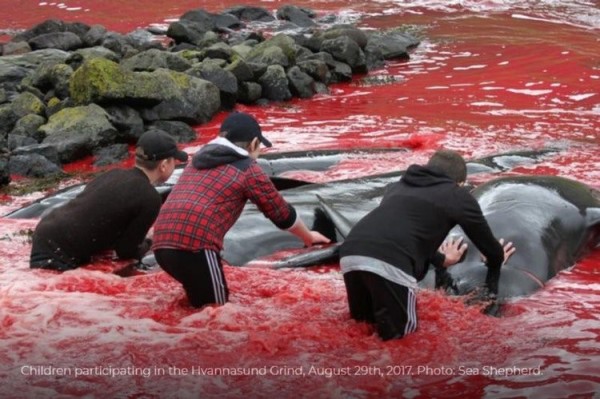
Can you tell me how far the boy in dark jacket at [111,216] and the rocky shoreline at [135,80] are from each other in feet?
13.2

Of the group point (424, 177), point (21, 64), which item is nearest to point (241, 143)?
point (424, 177)

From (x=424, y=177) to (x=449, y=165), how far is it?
0.19 m

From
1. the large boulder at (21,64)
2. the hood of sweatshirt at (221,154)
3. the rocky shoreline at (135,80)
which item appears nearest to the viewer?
the hood of sweatshirt at (221,154)

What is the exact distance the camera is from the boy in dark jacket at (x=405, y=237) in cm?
549

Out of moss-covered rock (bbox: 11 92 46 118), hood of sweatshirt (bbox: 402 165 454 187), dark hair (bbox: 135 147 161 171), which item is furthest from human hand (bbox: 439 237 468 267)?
moss-covered rock (bbox: 11 92 46 118)

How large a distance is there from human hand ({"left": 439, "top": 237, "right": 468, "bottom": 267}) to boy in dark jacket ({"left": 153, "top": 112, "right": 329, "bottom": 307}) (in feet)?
4.08

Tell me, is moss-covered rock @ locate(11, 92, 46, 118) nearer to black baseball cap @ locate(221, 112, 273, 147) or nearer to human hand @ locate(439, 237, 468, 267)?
black baseball cap @ locate(221, 112, 273, 147)

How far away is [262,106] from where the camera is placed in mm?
15516

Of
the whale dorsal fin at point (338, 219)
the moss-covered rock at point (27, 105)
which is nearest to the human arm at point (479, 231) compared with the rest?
the whale dorsal fin at point (338, 219)

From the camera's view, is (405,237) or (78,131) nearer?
(405,237)

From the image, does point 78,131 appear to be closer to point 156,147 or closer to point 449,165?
point 156,147

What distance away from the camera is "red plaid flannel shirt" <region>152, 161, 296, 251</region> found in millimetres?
5973

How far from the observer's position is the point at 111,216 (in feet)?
22.7

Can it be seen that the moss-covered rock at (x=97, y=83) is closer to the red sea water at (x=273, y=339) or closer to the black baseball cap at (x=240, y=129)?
the red sea water at (x=273, y=339)
